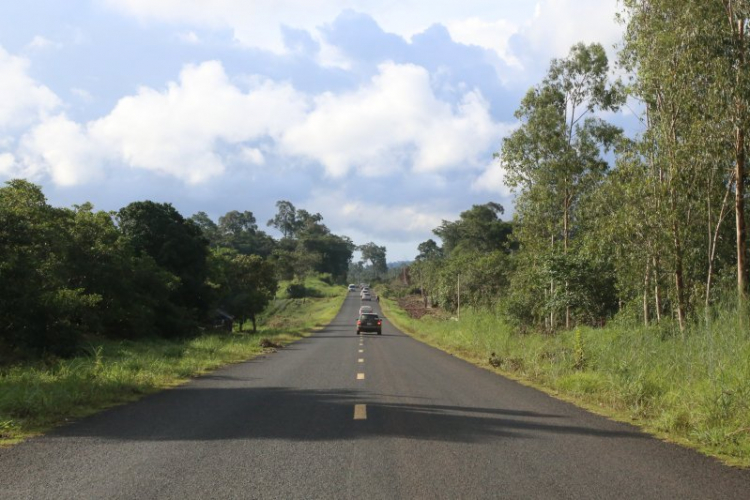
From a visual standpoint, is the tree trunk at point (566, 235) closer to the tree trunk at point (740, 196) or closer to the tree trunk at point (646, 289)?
the tree trunk at point (646, 289)

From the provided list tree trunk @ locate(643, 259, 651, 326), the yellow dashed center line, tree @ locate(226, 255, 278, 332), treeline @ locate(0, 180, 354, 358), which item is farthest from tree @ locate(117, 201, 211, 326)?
the yellow dashed center line

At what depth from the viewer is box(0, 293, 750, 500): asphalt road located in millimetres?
6004

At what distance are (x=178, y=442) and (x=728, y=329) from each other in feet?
30.4

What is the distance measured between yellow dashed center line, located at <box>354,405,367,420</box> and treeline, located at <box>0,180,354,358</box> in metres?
13.7

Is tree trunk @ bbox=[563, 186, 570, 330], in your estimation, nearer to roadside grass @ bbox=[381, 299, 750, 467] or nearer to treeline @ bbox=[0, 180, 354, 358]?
roadside grass @ bbox=[381, 299, 750, 467]

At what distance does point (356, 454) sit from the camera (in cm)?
738

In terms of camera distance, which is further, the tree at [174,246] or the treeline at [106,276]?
the tree at [174,246]

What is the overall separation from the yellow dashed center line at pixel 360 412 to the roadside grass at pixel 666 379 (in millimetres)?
3984

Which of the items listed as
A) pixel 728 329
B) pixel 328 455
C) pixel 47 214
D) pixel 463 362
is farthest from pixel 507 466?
pixel 47 214

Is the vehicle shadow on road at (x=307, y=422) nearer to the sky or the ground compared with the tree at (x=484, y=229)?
nearer to the ground

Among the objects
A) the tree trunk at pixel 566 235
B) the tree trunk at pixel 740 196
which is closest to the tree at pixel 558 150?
the tree trunk at pixel 566 235

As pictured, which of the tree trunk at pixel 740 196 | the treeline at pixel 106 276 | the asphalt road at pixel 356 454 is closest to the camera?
the asphalt road at pixel 356 454

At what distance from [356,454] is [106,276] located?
1177 inches

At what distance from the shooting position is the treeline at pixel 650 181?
58.6 feet
